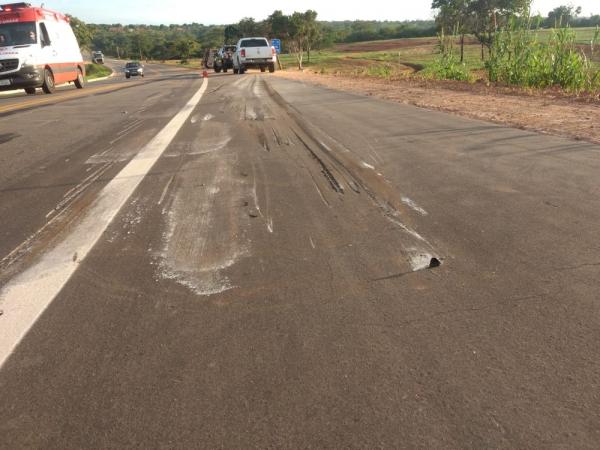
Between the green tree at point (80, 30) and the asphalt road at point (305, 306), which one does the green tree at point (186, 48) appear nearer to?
the green tree at point (80, 30)

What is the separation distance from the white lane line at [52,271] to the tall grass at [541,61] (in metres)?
11.5

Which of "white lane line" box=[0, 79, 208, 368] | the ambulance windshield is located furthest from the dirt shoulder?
the ambulance windshield

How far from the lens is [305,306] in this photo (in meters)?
2.15

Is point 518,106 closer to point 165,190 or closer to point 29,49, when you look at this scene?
point 165,190

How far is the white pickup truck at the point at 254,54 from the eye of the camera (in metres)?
27.2

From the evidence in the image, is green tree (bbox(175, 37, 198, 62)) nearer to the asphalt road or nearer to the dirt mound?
the dirt mound

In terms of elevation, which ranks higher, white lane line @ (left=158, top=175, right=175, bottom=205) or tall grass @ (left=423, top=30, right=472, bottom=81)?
tall grass @ (left=423, top=30, right=472, bottom=81)

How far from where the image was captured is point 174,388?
1654mm

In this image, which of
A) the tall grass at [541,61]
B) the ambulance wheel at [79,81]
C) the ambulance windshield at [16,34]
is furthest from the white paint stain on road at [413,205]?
the ambulance wheel at [79,81]

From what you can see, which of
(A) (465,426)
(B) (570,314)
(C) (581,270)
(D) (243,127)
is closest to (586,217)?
(C) (581,270)

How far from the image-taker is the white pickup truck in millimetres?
27188

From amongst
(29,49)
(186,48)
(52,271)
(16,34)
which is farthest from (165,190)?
(186,48)

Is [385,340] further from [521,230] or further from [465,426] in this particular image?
[521,230]

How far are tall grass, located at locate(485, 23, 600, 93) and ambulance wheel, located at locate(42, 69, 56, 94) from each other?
51.6 feet
